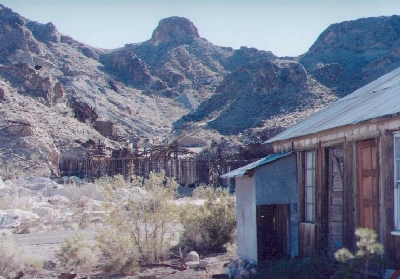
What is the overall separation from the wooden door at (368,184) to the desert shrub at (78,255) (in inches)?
258

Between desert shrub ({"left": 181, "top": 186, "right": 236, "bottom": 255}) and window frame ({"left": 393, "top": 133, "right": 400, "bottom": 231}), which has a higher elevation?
window frame ({"left": 393, "top": 133, "right": 400, "bottom": 231})

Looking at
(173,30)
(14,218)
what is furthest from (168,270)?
(173,30)

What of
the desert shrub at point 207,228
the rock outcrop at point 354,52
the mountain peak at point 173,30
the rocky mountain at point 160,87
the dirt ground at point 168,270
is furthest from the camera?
the mountain peak at point 173,30

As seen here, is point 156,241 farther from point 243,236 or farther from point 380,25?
point 380,25

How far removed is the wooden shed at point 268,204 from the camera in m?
11.6

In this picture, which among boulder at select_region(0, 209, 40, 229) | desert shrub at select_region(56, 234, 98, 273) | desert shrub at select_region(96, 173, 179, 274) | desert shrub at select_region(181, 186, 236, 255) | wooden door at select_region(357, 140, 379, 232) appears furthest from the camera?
boulder at select_region(0, 209, 40, 229)

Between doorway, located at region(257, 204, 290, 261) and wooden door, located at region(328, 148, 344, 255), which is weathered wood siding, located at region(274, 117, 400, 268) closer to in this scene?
wooden door, located at region(328, 148, 344, 255)

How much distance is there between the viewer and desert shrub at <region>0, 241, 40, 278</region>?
12.8 metres

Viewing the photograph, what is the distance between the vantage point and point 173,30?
104625 millimetres

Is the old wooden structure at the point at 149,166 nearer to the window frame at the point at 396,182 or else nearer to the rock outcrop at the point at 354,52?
the rock outcrop at the point at 354,52

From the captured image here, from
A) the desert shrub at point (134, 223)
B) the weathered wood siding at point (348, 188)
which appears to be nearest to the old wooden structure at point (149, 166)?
the desert shrub at point (134, 223)

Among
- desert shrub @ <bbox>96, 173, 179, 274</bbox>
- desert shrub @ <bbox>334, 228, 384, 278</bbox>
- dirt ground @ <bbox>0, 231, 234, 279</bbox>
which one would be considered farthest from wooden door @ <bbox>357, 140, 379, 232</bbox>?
desert shrub @ <bbox>96, 173, 179, 274</bbox>

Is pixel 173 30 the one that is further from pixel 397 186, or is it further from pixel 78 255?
pixel 397 186

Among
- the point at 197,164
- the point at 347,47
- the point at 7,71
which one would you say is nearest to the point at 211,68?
the point at 347,47
